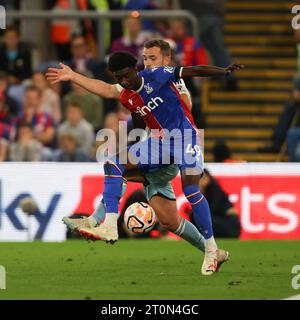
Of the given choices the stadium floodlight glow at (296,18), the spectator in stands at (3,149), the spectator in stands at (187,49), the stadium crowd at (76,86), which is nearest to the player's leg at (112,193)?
the stadium crowd at (76,86)

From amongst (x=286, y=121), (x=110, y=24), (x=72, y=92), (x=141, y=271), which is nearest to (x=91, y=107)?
(x=72, y=92)

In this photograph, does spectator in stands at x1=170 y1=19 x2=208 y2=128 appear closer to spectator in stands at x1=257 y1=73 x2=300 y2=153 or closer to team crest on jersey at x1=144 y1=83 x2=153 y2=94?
spectator in stands at x1=257 y1=73 x2=300 y2=153

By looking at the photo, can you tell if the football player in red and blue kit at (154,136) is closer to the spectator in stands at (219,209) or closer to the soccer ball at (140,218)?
the soccer ball at (140,218)

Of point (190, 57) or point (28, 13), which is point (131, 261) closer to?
point (190, 57)

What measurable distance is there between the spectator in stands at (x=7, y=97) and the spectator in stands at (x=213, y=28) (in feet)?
11.5

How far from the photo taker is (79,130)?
22297 millimetres

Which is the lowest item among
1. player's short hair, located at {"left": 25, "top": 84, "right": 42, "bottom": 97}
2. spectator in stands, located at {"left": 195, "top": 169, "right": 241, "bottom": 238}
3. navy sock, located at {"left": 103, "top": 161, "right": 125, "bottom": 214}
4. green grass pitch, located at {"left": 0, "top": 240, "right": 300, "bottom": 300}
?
green grass pitch, located at {"left": 0, "top": 240, "right": 300, "bottom": 300}

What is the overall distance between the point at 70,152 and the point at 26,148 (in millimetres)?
786

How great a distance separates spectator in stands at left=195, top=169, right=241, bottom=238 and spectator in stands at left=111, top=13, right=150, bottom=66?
138 inches

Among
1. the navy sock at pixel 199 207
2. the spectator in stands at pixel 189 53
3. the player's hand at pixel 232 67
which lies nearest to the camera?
the player's hand at pixel 232 67

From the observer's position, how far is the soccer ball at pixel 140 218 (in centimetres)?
1427

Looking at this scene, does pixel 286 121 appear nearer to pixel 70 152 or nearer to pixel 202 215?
pixel 70 152

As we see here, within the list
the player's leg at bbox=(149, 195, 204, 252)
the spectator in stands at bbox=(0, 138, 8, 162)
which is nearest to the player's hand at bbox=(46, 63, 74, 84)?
the player's leg at bbox=(149, 195, 204, 252)

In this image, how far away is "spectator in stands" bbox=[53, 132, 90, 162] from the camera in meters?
21.9
